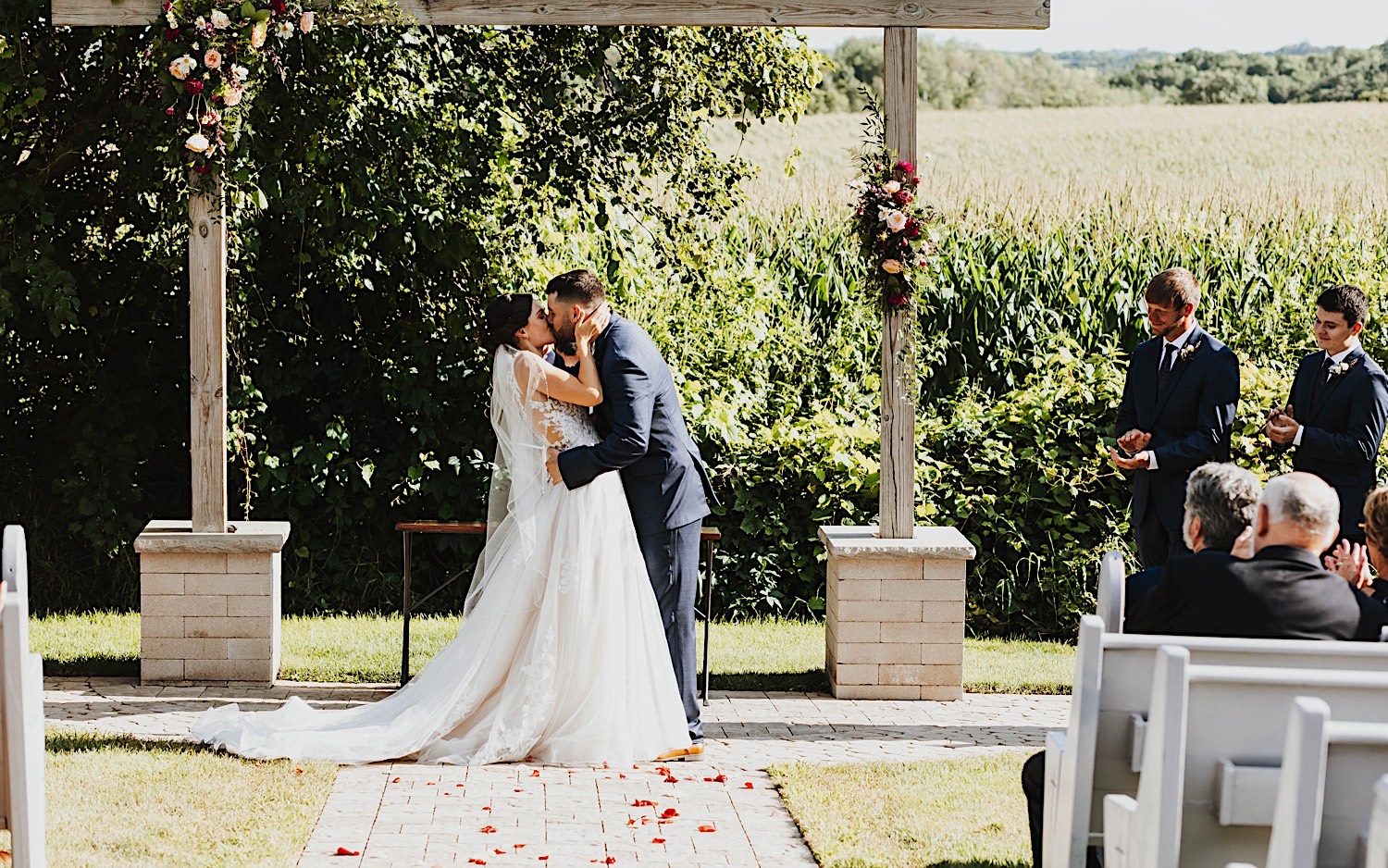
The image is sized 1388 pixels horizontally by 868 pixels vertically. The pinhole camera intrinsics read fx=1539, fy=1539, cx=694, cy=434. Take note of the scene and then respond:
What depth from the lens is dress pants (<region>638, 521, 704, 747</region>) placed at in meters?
5.81

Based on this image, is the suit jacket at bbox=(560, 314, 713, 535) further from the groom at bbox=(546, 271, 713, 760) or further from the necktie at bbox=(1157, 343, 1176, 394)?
the necktie at bbox=(1157, 343, 1176, 394)

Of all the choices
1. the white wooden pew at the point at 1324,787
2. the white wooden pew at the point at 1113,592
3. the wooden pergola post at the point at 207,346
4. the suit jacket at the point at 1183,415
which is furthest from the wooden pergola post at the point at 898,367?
the white wooden pew at the point at 1324,787

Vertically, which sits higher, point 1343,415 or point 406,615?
point 1343,415

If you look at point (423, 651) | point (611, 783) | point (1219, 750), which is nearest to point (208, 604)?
point (423, 651)

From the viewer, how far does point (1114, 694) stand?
132 inches

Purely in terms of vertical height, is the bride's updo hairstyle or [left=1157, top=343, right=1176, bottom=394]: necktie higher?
the bride's updo hairstyle

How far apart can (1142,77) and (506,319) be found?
49.6m

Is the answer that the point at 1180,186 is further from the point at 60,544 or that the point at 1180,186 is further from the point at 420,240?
the point at 60,544

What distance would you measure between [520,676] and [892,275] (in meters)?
2.29

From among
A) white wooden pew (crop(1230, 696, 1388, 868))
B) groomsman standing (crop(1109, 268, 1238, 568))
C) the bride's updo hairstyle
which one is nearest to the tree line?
groomsman standing (crop(1109, 268, 1238, 568))

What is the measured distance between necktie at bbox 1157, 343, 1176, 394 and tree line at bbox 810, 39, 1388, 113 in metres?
35.2

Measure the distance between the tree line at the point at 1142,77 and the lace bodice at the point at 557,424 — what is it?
118 ft

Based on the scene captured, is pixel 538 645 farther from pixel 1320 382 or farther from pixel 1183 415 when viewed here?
pixel 1320 382

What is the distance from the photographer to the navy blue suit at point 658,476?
18.6 feet
